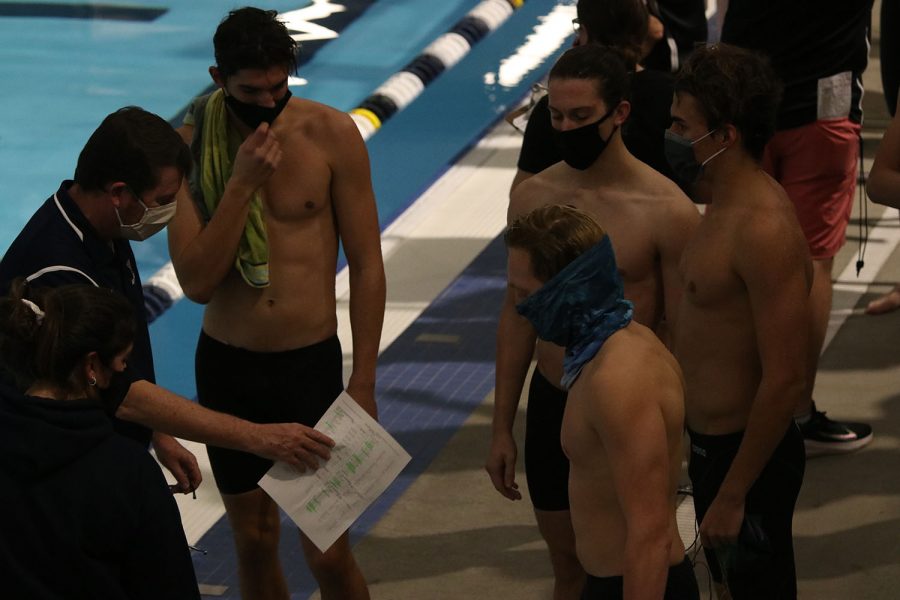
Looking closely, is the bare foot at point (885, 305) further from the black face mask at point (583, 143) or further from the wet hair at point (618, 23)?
the black face mask at point (583, 143)

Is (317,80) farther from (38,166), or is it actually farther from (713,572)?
(713,572)

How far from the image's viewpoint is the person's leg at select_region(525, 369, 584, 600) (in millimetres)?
3365

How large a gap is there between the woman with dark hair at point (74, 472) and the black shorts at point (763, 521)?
4.35 ft

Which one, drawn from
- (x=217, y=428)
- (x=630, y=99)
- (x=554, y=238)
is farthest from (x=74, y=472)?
(x=630, y=99)

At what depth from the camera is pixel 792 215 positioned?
3.00 m

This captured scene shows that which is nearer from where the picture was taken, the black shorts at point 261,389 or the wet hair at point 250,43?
the wet hair at point 250,43

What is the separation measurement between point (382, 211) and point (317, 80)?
2.75 metres

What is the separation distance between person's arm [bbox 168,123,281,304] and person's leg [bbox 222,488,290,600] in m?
0.54

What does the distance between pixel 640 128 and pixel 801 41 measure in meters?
0.94

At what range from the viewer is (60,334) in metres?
2.25

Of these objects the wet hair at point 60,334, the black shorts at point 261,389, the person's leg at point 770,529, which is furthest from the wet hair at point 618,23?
the wet hair at point 60,334

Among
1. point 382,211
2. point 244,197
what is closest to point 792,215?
point 244,197

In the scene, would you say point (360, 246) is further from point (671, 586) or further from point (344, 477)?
point (671, 586)

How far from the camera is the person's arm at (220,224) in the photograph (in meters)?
3.23
